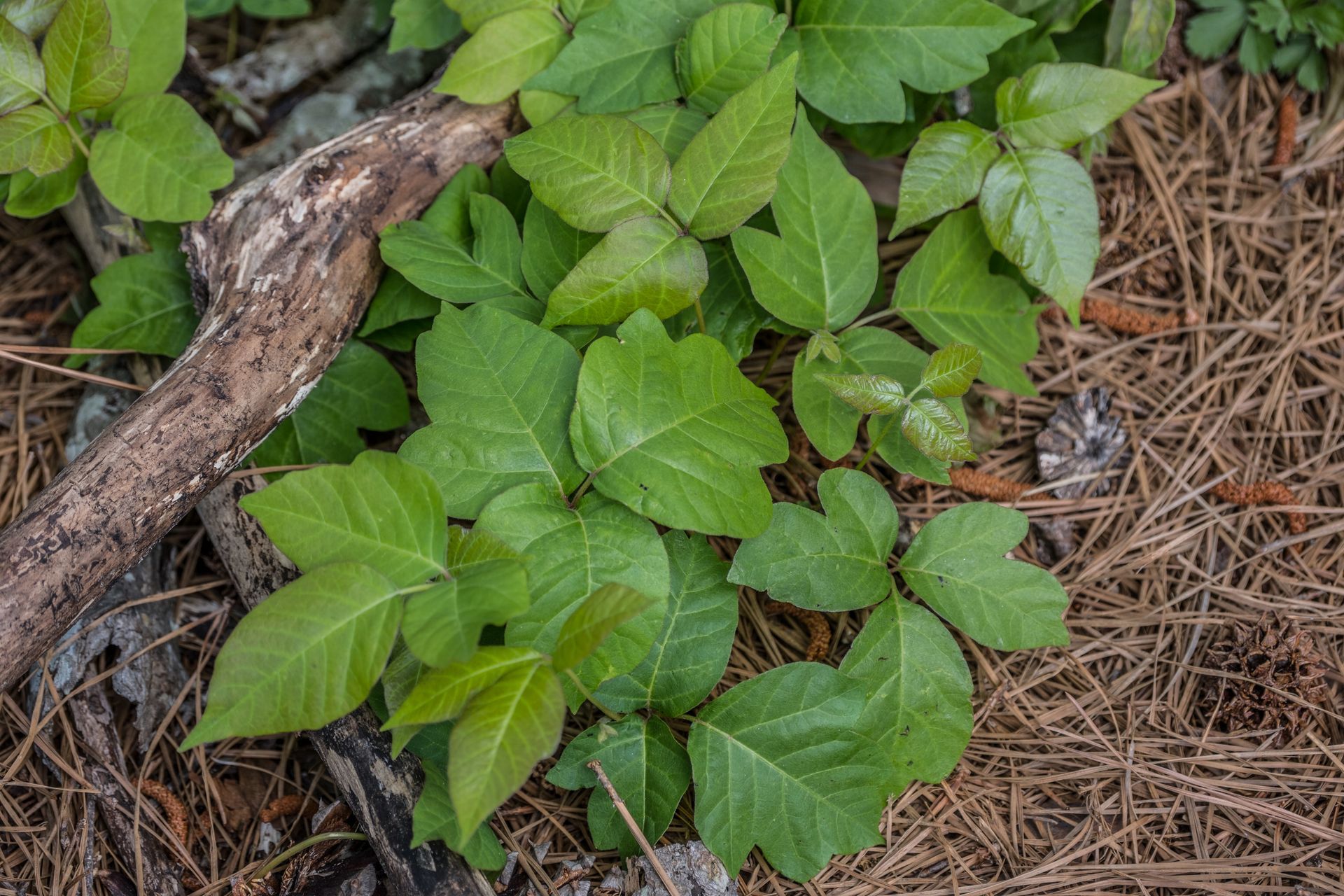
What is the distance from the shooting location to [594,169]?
71.5 inches

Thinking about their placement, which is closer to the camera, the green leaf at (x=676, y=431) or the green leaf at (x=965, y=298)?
the green leaf at (x=676, y=431)

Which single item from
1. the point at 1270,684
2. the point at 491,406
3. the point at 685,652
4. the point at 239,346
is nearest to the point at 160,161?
the point at 239,346

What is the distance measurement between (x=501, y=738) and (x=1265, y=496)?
197 cm

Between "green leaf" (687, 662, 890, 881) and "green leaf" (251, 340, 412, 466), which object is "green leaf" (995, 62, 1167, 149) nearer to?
"green leaf" (687, 662, 890, 881)

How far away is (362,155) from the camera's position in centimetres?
207

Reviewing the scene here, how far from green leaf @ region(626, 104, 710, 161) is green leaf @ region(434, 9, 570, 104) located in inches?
11.2

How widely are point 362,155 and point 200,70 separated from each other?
104cm

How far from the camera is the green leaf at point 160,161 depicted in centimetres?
202

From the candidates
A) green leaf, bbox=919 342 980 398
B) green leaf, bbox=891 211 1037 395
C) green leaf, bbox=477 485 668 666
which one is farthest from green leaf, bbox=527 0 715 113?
green leaf, bbox=477 485 668 666

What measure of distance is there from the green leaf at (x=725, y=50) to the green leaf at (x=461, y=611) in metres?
1.23

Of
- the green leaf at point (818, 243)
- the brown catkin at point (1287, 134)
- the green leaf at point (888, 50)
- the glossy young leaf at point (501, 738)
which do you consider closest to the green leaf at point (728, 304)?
the green leaf at point (818, 243)

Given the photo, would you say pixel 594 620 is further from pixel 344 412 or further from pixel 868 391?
pixel 344 412

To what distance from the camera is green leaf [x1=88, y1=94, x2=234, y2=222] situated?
6.62ft

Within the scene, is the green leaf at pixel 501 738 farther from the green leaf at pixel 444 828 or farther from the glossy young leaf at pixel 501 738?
the green leaf at pixel 444 828
